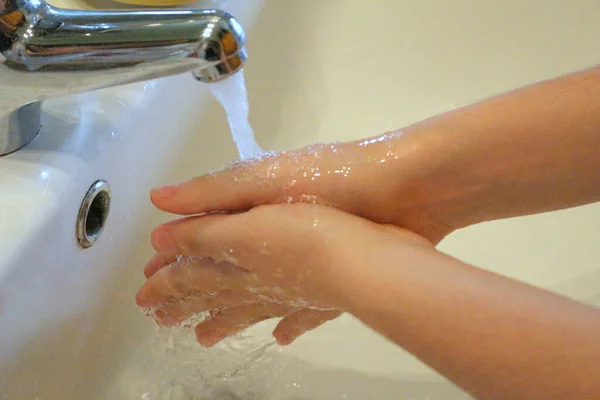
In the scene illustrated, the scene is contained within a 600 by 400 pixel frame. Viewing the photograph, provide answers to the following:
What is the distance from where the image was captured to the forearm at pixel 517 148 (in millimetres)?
458

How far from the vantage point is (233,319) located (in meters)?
0.52

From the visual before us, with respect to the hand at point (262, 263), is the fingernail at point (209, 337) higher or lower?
lower

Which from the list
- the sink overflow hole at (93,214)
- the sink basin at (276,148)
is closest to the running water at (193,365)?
the sink basin at (276,148)

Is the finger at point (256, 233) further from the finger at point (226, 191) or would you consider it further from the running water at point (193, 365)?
the running water at point (193, 365)

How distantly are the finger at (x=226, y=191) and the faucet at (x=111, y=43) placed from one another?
94mm

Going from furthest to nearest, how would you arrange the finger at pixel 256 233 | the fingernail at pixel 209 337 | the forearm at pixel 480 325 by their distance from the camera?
1. the fingernail at pixel 209 337
2. the finger at pixel 256 233
3. the forearm at pixel 480 325

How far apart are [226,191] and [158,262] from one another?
0.09 m

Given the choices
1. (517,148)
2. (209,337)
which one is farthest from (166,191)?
(517,148)

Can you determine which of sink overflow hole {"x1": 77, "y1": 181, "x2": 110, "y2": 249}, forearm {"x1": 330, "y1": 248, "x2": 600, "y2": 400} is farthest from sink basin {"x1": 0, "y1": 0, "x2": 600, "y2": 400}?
forearm {"x1": 330, "y1": 248, "x2": 600, "y2": 400}

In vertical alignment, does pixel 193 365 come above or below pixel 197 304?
below

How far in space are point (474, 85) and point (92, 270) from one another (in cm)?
61

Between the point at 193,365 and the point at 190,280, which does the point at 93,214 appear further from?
the point at 193,365

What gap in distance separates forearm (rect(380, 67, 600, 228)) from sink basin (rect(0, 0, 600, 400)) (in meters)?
0.21

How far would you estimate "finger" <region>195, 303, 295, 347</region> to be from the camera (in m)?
0.50
